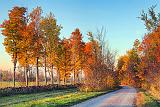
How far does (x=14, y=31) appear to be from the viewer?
5066 centimetres

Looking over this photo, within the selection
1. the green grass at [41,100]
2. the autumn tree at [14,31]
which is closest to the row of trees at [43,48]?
the autumn tree at [14,31]

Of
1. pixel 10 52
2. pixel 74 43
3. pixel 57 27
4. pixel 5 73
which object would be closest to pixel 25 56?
pixel 10 52

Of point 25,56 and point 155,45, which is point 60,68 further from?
point 155,45

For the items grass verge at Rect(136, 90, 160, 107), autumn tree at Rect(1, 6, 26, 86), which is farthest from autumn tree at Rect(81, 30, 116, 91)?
grass verge at Rect(136, 90, 160, 107)

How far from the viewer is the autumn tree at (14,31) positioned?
50031 mm

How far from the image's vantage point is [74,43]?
74.0 metres

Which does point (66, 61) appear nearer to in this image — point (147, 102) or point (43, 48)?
point (43, 48)

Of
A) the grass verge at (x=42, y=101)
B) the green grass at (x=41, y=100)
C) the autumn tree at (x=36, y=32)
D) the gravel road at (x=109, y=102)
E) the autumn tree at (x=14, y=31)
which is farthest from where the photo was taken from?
the autumn tree at (x=36, y=32)

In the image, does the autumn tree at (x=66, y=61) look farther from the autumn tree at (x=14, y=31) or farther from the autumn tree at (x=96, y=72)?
the autumn tree at (x=14, y=31)

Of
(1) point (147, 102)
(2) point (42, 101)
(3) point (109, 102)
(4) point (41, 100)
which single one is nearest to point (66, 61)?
(4) point (41, 100)

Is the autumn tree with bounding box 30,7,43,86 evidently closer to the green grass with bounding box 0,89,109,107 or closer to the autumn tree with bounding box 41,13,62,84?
the autumn tree with bounding box 41,13,62,84

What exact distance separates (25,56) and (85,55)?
24618 millimetres

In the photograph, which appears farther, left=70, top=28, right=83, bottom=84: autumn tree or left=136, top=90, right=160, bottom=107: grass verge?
left=70, top=28, right=83, bottom=84: autumn tree

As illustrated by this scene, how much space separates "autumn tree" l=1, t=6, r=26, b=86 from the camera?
50031 mm
